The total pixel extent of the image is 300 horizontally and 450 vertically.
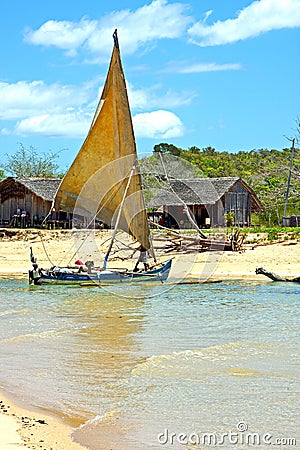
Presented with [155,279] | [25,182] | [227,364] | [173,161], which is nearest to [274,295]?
[155,279]

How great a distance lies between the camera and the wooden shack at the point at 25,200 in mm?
34812

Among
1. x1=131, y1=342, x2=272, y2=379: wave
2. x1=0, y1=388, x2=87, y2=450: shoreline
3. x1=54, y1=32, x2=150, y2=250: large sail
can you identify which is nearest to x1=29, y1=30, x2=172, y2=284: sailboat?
x1=54, y1=32, x2=150, y2=250: large sail

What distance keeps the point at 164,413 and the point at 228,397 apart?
3.10ft

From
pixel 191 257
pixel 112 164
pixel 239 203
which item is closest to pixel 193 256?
pixel 191 257

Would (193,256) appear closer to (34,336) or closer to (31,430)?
(34,336)

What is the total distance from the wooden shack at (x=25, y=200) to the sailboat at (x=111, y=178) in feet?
56.9

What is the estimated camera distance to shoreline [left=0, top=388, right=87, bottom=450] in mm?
5574

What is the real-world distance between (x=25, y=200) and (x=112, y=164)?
19977 millimetres

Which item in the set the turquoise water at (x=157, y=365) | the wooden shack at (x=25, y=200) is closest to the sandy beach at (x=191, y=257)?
the turquoise water at (x=157, y=365)

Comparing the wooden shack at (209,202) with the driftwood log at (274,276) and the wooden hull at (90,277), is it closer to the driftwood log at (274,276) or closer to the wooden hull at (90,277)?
the driftwood log at (274,276)

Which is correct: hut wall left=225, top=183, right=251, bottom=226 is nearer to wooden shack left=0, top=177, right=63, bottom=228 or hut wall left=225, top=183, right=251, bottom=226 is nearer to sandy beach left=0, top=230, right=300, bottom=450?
wooden shack left=0, top=177, right=63, bottom=228

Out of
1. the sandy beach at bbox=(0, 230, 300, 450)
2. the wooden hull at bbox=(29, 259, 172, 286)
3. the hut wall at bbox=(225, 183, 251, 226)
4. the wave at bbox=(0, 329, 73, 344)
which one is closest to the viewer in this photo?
the wave at bbox=(0, 329, 73, 344)

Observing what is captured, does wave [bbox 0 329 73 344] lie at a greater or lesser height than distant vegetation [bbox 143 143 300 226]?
lesser

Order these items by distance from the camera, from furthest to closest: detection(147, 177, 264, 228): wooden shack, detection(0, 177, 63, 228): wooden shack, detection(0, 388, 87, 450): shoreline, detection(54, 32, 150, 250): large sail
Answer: detection(147, 177, 264, 228): wooden shack < detection(0, 177, 63, 228): wooden shack < detection(54, 32, 150, 250): large sail < detection(0, 388, 87, 450): shoreline
